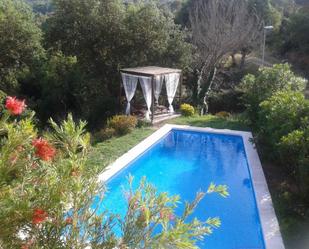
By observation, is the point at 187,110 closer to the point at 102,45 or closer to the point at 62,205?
the point at 102,45

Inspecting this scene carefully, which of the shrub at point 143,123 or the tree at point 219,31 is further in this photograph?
the tree at point 219,31

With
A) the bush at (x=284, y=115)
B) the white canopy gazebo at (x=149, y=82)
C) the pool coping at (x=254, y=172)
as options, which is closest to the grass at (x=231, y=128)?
the pool coping at (x=254, y=172)

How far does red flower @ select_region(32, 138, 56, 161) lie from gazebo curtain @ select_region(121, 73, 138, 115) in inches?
488

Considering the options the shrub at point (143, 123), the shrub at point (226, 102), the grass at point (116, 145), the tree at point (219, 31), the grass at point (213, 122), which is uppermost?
the tree at point (219, 31)

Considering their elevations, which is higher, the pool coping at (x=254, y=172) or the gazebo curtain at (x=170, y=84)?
the gazebo curtain at (x=170, y=84)

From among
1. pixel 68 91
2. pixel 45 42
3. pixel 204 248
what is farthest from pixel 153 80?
pixel 204 248

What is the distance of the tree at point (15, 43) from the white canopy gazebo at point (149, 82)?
4.76m

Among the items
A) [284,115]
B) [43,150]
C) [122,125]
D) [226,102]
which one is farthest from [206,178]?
[226,102]

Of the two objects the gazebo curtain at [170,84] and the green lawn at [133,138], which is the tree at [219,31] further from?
the green lawn at [133,138]

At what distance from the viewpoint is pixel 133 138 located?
12.8 meters

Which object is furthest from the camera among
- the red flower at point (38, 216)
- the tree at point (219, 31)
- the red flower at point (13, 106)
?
the tree at point (219, 31)

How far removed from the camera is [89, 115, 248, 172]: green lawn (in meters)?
10.7

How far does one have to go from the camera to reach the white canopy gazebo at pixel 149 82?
575 inches

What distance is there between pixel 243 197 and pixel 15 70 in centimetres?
1271
